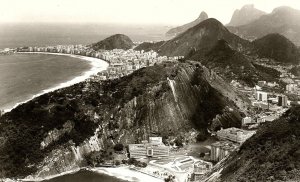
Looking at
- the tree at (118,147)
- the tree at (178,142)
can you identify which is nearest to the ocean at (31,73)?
the tree at (118,147)

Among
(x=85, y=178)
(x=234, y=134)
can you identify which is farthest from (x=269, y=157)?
(x=85, y=178)

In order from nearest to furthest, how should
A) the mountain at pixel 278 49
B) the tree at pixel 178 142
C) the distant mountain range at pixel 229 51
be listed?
the tree at pixel 178 142 < the distant mountain range at pixel 229 51 < the mountain at pixel 278 49

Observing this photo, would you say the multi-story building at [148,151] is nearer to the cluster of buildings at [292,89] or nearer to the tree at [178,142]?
the tree at [178,142]

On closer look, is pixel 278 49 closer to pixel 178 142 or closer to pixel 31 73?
pixel 31 73

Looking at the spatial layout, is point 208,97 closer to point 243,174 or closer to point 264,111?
point 264,111

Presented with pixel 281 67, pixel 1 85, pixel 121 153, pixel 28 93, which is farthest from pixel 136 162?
pixel 281 67

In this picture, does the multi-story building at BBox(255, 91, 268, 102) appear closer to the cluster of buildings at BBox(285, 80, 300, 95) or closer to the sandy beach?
the cluster of buildings at BBox(285, 80, 300, 95)

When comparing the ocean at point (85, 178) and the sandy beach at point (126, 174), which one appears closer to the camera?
the ocean at point (85, 178)
